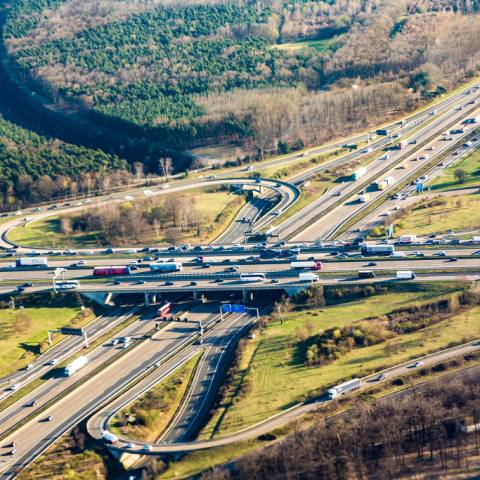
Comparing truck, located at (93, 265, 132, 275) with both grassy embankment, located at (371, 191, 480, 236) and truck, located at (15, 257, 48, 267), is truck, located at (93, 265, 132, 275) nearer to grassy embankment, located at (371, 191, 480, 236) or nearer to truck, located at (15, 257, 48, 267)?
truck, located at (15, 257, 48, 267)

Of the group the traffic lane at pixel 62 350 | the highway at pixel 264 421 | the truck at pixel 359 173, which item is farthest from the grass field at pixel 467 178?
the traffic lane at pixel 62 350

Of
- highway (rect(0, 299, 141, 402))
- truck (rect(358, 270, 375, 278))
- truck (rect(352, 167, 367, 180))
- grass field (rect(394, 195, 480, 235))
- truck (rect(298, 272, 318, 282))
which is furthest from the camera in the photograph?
truck (rect(352, 167, 367, 180))

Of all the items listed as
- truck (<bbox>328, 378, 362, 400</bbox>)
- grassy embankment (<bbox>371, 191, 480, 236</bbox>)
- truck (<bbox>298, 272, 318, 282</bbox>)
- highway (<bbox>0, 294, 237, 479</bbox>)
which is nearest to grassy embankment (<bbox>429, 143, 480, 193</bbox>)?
grassy embankment (<bbox>371, 191, 480, 236</bbox>)

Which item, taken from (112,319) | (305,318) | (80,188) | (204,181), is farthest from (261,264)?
(80,188)

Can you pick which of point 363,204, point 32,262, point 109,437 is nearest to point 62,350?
point 109,437

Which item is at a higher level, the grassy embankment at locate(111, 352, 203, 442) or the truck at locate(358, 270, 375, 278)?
the truck at locate(358, 270, 375, 278)

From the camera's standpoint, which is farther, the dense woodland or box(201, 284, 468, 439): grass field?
box(201, 284, 468, 439): grass field

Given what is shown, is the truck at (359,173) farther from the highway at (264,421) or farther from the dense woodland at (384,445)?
the dense woodland at (384,445)
